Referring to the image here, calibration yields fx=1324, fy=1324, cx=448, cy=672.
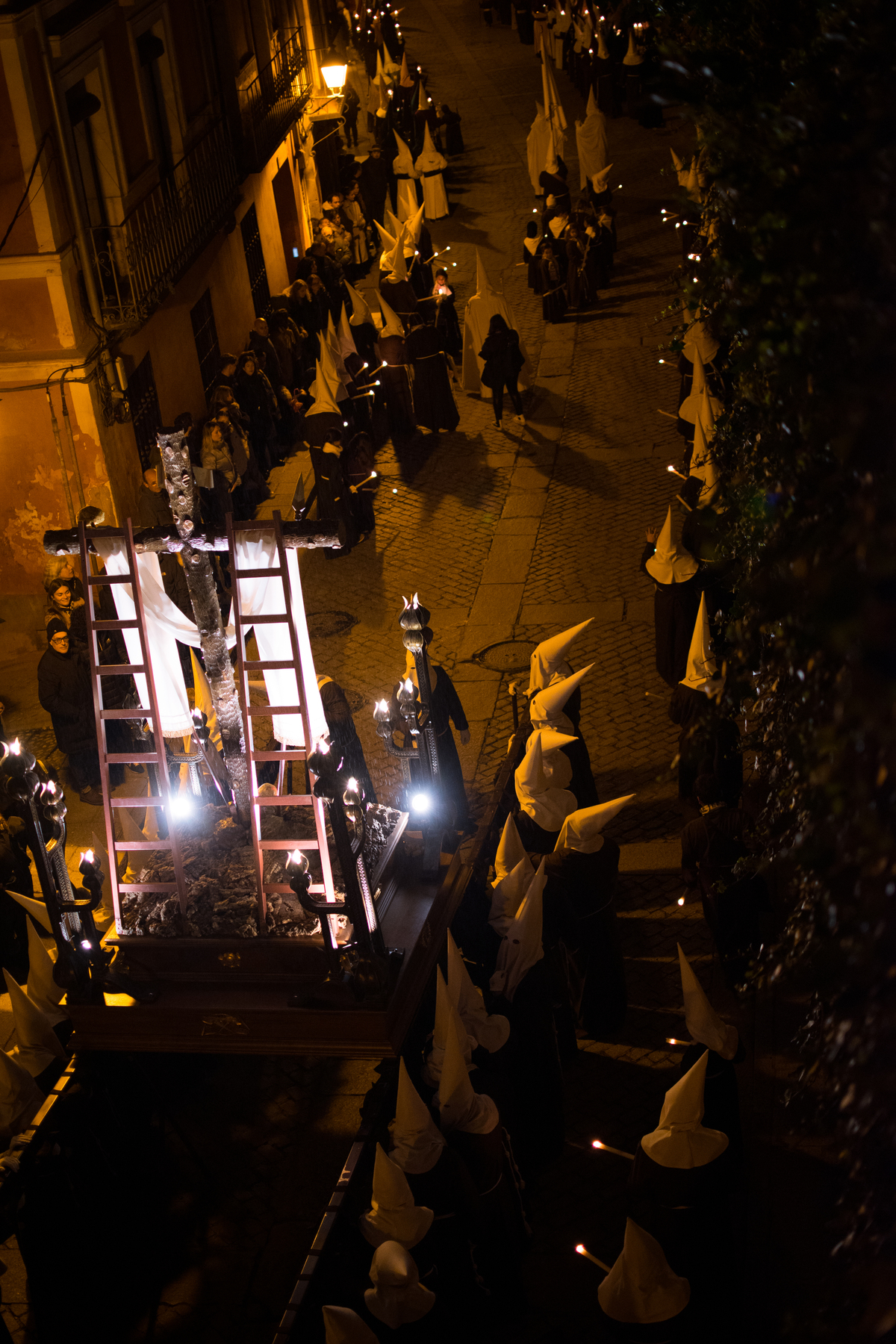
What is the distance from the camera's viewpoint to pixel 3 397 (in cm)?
1367

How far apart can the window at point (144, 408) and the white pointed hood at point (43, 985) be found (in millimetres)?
8513

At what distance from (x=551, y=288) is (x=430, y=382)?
15.0 feet

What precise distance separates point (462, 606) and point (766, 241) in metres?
9.62

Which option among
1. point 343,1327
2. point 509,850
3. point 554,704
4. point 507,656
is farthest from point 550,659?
point 343,1327

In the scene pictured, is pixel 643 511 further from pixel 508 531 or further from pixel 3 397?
pixel 3 397

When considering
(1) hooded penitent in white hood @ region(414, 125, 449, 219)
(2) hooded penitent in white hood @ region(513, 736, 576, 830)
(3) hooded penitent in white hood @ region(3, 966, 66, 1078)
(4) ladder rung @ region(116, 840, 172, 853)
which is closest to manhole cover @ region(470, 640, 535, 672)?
(2) hooded penitent in white hood @ region(513, 736, 576, 830)

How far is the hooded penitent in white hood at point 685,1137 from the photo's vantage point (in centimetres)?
568

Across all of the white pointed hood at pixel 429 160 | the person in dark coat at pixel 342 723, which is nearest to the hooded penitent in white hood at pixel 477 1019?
the person in dark coat at pixel 342 723

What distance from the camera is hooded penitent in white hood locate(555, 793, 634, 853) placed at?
7.21 meters

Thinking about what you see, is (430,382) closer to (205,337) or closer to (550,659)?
(205,337)

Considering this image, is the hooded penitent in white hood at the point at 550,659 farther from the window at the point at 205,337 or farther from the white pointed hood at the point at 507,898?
the window at the point at 205,337

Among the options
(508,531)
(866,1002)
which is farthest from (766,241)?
(508,531)

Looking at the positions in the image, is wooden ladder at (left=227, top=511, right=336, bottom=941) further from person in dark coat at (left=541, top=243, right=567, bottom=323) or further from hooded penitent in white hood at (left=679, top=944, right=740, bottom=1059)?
person in dark coat at (left=541, top=243, right=567, bottom=323)

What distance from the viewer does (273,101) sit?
21.7 metres
